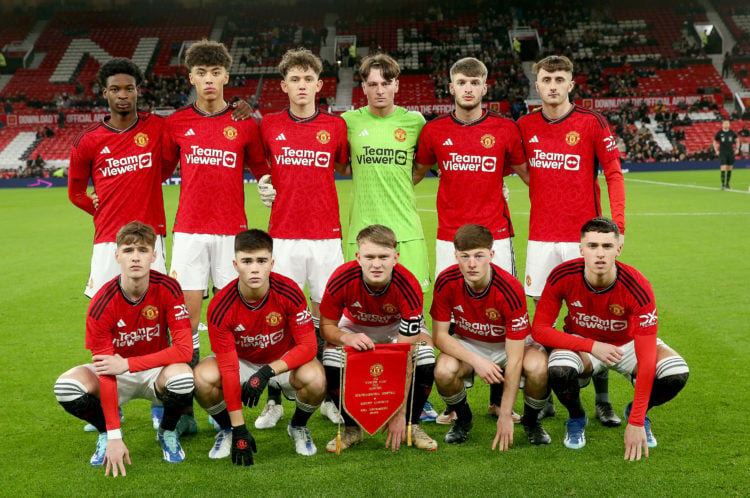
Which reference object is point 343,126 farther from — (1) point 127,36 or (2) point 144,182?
(1) point 127,36

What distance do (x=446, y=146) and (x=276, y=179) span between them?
113 cm

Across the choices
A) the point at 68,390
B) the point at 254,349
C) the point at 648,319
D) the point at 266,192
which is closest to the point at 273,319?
the point at 254,349

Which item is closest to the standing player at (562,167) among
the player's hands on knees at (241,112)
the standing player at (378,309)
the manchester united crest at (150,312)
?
the standing player at (378,309)

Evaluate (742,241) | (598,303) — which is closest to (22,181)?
(742,241)

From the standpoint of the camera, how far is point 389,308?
4129mm

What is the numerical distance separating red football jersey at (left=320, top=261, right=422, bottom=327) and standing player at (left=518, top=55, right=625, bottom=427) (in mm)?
1088

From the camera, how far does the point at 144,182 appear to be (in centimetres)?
458

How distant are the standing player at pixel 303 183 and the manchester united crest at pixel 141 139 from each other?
2.52ft

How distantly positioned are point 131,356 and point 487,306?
6.57 ft

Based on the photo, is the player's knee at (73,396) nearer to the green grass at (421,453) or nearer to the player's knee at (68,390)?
the player's knee at (68,390)

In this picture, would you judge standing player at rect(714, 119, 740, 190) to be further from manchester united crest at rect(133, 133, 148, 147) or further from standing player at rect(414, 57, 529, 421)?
manchester united crest at rect(133, 133, 148, 147)

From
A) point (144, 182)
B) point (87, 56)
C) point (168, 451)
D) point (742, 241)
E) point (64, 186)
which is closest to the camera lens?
point (168, 451)

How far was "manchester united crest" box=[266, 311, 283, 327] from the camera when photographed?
12.9 ft

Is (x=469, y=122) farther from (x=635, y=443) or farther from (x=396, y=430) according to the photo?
(x=635, y=443)
